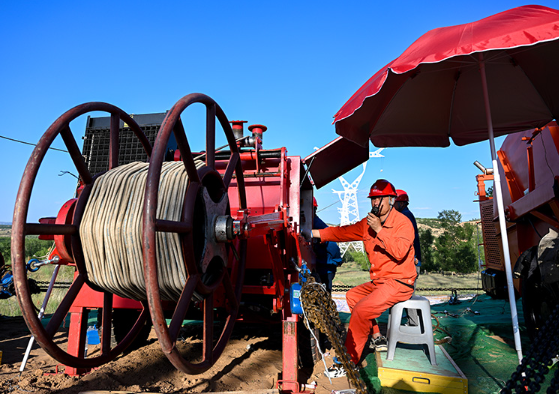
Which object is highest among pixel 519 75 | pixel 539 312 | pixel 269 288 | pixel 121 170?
pixel 519 75

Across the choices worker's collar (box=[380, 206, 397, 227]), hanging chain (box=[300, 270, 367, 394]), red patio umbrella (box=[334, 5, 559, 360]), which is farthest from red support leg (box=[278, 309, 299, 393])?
red patio umbrella (box=[334, 5, 559, 360])

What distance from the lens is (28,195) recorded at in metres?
2.05

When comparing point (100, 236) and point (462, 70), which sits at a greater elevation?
point (462, 70)

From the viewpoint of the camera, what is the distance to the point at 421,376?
346 cm

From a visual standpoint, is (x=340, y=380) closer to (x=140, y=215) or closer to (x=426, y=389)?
(x=426, y=389)

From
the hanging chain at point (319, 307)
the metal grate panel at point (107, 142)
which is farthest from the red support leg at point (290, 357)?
the metal grate panel at point (107, 142)

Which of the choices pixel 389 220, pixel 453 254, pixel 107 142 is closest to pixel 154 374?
pixel 389 220

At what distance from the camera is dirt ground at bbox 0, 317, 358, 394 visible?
374cm

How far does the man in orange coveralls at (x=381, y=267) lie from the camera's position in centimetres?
380

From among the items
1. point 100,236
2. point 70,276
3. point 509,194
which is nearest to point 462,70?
point 509,194

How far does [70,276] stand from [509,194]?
15.5 m

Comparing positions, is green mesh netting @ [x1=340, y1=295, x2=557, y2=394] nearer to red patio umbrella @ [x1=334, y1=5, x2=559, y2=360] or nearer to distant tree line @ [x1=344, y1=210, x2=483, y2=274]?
red patio umbrella @ [x1=334, y1=5, x2=559, y2=360]

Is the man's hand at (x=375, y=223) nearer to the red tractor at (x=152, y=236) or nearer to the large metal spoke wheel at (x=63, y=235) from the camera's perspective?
the red tractor at (x=152, y=236)

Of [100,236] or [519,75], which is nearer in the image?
[100,236]
